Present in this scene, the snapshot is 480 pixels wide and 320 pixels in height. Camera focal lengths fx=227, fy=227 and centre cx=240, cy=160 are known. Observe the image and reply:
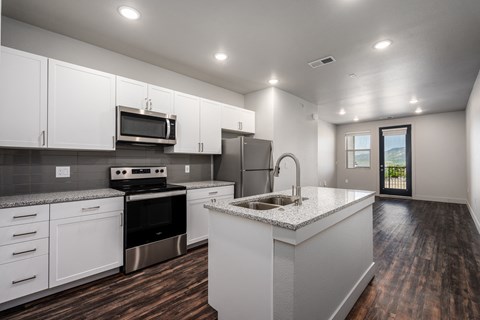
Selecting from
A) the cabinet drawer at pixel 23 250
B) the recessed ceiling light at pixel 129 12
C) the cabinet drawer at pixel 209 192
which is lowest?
the cabinet drawer at pixel 23 250

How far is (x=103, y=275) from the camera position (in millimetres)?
2383

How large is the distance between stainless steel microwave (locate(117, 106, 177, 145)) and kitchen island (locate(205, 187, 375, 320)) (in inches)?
63.2

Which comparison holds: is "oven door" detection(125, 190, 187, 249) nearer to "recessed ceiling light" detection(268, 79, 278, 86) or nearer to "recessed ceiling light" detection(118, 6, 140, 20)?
"recessed ceiling light" detection(118, 6, 140, 20)

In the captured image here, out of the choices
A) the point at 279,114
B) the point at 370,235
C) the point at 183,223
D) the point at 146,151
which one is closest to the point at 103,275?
the point at 183,223

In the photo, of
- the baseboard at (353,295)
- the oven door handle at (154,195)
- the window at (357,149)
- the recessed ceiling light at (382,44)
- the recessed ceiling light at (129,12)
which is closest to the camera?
the baseboard at (353,295)

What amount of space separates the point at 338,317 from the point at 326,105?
493 cm

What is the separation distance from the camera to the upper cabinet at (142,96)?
2.70 m

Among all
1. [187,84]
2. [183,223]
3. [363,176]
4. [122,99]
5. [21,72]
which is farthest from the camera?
[363,176]

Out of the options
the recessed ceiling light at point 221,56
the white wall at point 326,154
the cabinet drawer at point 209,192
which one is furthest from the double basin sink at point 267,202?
the white wall at point 326,154

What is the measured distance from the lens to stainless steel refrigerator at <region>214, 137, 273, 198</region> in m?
3.56

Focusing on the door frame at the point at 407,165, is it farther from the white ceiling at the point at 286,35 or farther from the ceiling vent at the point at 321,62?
the ceiling vent at the point at 321,62

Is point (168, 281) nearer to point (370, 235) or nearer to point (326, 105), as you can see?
point (370, 235)

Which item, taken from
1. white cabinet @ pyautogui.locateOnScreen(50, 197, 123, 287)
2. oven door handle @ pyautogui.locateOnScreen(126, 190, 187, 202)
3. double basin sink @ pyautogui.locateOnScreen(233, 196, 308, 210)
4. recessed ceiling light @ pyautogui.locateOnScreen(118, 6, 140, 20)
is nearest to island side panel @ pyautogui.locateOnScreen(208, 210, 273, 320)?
double basin sink @ pyautogui.locateOnScreen(233, 196, 308, 210)

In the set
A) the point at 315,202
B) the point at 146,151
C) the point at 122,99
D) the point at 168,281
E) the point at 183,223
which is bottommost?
the point at 168,281
